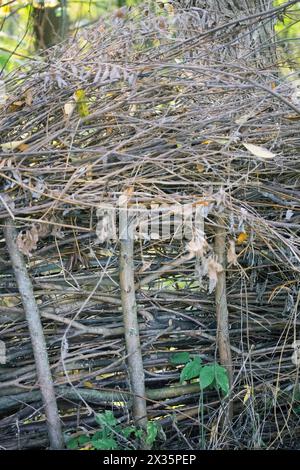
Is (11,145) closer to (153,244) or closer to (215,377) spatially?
(153,244)

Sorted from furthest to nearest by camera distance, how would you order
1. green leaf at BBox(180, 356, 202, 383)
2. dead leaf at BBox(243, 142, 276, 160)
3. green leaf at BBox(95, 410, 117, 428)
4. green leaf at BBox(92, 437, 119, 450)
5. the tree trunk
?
the tree trunk
green leaf at BBox(180, 356, 202, 383)
green leaf at BBox(95, 410, 117, 428)
green leaf at BBox(92, 437, 119, 450)
dead leaf at BBox(243, 142, 276, 160)

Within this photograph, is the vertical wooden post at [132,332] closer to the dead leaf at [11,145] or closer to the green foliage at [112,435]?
the green foliage at [112,435]

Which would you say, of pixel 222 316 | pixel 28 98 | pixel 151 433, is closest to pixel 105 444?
pixel 151 433

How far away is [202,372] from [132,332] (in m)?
0.41

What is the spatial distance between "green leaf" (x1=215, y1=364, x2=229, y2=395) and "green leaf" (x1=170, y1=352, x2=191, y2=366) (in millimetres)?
167

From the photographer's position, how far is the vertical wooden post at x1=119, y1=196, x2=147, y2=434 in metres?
3.07

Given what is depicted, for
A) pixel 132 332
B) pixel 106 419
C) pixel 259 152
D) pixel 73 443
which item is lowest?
pixel 73 443

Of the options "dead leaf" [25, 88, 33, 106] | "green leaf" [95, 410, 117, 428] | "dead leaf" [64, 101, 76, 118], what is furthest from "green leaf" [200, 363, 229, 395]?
"dead leaf" [25, 88, 33, 106]

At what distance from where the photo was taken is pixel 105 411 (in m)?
3.13

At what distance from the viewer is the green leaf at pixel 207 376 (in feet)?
10.1

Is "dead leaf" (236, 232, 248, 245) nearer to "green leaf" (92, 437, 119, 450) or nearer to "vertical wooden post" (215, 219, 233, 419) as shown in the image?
"vertical wooden post" (215, 219, 233, 419)

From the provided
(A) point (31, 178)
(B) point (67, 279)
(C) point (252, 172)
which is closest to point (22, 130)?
(A) point (31, 178)

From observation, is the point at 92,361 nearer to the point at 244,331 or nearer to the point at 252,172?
the point at 244,331

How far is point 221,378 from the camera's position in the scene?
10.2ft
